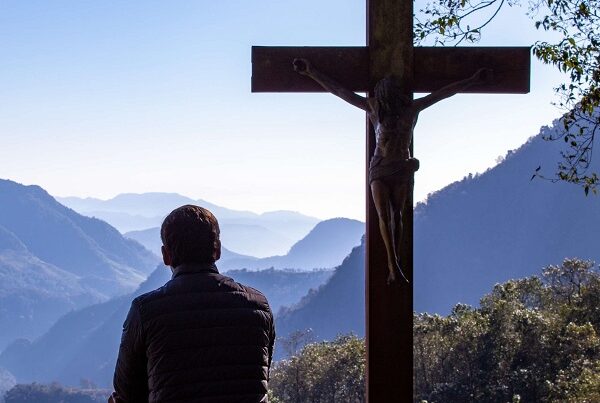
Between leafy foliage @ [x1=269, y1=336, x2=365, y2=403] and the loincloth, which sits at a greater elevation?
leafy foliage @ [x1=269, y1=336, x2=365, y2=403]

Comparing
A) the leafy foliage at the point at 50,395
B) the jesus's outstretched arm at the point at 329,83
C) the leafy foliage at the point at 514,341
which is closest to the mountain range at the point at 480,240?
the leafy foliage at the point at 50,395

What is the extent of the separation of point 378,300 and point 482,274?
118 meters

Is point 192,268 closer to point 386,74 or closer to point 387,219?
point 387,219

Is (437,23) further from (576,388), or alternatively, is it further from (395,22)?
(576,388)

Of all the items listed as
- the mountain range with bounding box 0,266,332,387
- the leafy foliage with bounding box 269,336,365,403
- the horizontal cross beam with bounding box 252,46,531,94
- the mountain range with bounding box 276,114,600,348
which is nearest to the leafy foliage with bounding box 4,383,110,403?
the mountain range with bounding box 276,114,600,348

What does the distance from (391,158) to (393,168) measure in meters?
0.05

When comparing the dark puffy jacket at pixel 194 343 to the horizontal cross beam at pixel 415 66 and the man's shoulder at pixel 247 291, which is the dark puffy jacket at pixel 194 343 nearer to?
the man's shoulder at pixel 247 291

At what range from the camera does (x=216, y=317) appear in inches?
107

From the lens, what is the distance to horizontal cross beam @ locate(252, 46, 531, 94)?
4027 millimetres

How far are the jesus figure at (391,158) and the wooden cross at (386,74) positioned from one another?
3.0 inches

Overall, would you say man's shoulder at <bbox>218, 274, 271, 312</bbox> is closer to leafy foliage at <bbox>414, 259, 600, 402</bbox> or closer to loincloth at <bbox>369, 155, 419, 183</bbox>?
loincloth at <bbox>369, 155, 419, 183</bbox>

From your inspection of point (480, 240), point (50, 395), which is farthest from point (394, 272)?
point (480, 240)

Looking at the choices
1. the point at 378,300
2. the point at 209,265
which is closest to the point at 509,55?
the point at 378,300

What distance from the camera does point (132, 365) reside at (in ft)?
8.86
